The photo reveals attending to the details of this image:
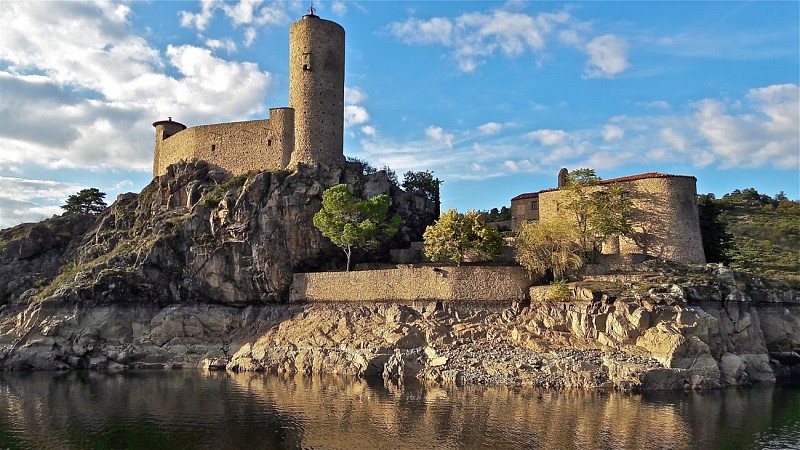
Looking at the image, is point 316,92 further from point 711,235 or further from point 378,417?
point 711,235

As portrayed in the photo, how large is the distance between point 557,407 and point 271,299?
29137mm

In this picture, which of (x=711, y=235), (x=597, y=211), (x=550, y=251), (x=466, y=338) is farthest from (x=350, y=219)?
(x=711, y=235)

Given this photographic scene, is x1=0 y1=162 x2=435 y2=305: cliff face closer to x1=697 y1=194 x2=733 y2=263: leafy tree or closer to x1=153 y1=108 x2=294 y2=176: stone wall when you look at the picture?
x1=153 y1=108 x2=294 y2=176: stone wall

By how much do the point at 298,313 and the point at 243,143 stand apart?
2022cm

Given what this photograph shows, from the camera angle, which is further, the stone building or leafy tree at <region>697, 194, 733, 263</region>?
leafy tree at <region>697, 194, 733, 263</region>

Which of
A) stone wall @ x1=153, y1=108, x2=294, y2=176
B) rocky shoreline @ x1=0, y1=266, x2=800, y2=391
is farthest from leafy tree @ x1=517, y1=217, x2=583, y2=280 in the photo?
stone wall @ x1=153, y1=108, x2=294, y2=176

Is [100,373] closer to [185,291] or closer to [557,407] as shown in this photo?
[185,291]

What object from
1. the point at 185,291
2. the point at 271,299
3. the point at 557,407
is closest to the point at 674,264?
the point at 557,407

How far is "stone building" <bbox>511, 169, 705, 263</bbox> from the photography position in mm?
50156

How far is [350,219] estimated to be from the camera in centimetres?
5562

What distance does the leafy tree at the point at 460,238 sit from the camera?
→ 51188 millimetres

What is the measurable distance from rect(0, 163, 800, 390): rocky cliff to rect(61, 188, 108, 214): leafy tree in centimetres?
914

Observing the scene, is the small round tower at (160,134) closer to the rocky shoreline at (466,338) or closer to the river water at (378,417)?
the rocky shoreline at (466,338)

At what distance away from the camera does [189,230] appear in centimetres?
5831
